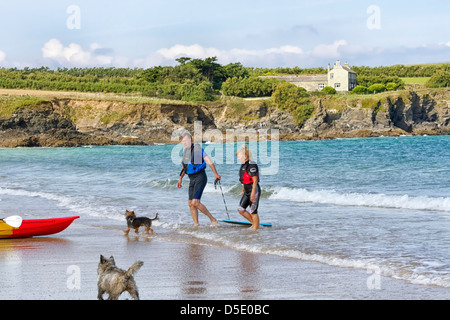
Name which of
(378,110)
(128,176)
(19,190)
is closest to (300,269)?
(19,190)

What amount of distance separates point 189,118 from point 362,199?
6087 cm

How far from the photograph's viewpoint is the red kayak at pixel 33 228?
9.72 meters

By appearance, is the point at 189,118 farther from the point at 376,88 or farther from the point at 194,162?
the point at 194,162

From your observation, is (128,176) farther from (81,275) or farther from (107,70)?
(107,70)

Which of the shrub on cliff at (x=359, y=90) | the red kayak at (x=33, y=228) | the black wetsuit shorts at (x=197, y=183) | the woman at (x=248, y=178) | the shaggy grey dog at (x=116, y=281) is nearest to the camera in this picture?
the shaggy grey dog at (x=116, y=281)

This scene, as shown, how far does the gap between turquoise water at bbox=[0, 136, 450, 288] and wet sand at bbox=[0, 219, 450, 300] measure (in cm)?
52

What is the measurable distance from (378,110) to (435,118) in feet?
49.2

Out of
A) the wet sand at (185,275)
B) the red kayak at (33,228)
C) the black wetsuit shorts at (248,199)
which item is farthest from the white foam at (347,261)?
the red kayak at (33,228)

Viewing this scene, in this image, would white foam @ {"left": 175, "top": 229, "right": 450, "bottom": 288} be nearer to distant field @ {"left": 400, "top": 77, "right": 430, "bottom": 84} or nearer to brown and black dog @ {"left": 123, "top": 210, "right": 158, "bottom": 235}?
brown and black dog @ {"left": 123, "top": 210, "right": 158, "bottom": 235}

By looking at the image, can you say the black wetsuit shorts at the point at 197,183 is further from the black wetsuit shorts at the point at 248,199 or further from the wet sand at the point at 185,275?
the wet sand at the point at 185,275

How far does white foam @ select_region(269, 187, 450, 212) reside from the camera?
47.2 ft

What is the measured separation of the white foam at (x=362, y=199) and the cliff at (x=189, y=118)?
154 ft
